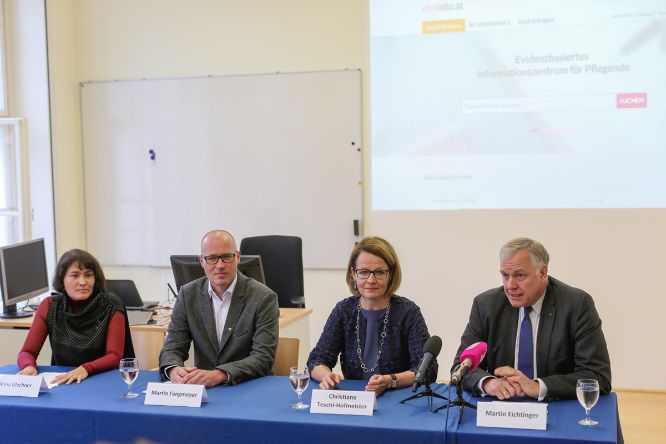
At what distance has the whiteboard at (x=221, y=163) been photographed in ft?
19.1

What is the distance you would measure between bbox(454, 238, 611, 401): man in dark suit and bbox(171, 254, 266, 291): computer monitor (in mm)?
1628

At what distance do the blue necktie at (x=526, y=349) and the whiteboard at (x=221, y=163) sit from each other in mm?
3061

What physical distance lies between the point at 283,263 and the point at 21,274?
1.69 m

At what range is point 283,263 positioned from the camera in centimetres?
528

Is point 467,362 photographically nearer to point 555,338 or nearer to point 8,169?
point 555,338

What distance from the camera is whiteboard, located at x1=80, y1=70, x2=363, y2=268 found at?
5836 millimetres

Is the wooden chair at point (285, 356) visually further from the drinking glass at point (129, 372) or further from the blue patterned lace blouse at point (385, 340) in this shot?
the drinking glass at point (129, 372)

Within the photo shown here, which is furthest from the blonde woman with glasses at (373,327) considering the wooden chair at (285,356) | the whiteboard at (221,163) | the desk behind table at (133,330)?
the whiteboard at (221,163)

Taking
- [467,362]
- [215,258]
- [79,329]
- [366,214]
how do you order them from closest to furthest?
[467,362]
[215,258]
[79,329]
[366,214]

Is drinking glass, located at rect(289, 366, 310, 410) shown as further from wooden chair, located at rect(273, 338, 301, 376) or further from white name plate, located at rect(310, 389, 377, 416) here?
wooden chair, located at rect(273, 338, 301, 376)

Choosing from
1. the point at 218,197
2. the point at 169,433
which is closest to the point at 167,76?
the point at 218,197

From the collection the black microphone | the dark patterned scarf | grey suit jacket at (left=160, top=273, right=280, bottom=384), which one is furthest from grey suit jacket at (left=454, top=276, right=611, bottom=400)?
the dark patterned scarf

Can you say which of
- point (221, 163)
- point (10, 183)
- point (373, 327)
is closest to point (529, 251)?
point (373, 327)

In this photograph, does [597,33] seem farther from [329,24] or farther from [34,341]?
[34,341]
